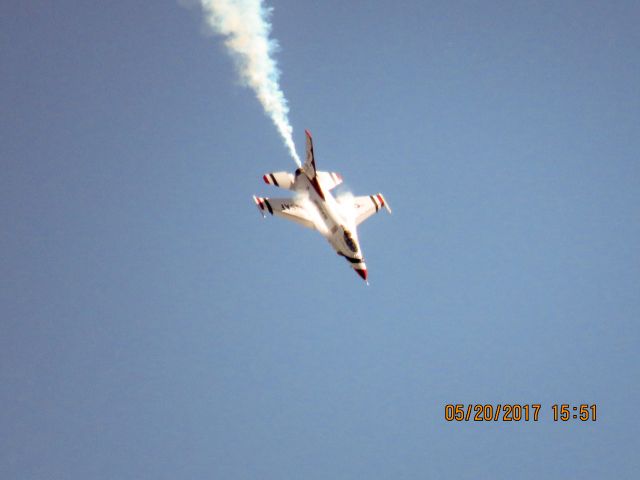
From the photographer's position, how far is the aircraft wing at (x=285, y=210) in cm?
6469

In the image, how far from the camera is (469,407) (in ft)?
190

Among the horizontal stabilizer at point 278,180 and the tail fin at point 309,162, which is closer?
the tail fin at point 309,162

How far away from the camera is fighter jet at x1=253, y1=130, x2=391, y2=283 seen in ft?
203

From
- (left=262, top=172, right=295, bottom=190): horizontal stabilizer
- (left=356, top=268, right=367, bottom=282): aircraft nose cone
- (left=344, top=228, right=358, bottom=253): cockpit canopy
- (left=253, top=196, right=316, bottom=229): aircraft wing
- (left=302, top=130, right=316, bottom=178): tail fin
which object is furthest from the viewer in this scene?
(left=262, top=172, right=295, bottom=190): horizontal stabilizer

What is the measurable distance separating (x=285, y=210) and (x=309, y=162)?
620 cm

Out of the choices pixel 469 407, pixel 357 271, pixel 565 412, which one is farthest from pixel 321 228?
pixel 565 412

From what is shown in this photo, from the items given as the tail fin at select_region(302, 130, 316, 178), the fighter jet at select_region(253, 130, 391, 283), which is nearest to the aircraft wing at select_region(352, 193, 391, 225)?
the fighter jet at select_region(253, 130, 391, 283)

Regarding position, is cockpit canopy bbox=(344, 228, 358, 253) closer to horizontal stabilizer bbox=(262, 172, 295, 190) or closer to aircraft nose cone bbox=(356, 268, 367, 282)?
aircraft nose cone bbox=(356, 268, 367, 282)

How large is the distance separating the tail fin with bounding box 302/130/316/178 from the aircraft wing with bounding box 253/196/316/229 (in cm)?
403

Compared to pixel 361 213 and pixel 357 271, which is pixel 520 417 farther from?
pixel 361 213

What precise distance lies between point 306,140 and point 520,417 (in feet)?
108

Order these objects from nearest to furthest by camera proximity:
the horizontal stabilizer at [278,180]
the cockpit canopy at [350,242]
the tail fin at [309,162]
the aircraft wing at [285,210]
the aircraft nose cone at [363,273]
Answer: the aircraft nose cone at [363,273]
the cockpit canopy at [350,242]
the aircraft wing at [285,210]
the tail fin at [309,162]
the horizontal stabilizer at [278,180]

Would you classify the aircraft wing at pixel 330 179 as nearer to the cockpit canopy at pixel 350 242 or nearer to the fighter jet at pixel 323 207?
the fighter jet at pixel 323 207

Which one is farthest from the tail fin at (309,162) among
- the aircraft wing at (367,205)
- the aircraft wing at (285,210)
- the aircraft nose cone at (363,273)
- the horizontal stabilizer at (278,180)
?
the aircraft nose cone at (363,273)
